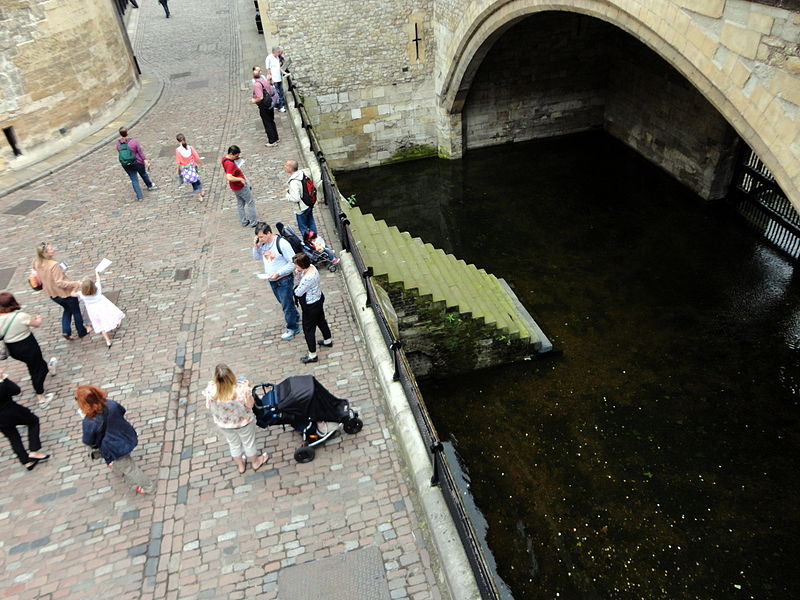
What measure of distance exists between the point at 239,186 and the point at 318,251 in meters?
2.12

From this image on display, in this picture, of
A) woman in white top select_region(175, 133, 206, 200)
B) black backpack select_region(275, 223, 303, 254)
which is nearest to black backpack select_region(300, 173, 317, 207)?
black backpack select_region(275, 223, 303, 254)

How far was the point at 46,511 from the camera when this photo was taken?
549cm

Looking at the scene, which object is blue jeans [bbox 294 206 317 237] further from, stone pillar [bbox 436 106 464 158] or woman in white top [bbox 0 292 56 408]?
stone pillar [bbox 436 106 464 158]

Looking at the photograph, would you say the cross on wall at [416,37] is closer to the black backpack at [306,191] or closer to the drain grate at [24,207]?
the black backpack at [306,191]

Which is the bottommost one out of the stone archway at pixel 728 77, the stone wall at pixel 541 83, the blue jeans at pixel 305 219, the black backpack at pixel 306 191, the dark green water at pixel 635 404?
the dark green water at pixel 635 404

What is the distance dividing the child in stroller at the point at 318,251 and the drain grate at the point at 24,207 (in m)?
6.61

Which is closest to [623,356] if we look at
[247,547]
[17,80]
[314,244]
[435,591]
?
[314,244]

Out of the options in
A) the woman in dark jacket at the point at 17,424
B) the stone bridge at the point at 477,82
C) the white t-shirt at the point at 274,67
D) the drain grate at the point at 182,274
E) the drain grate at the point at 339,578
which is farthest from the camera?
the stone bridge at the point at 477,82

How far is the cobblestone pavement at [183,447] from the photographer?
16.1ft

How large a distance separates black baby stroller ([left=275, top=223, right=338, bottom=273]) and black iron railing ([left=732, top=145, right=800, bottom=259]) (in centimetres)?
986

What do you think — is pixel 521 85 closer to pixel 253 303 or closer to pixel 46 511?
pixel 253 303

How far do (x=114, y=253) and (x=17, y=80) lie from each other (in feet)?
19.5

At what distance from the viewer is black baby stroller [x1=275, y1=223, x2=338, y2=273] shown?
757cm

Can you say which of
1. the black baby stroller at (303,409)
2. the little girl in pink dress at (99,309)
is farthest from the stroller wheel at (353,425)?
the little girl in pink dress at (99,309)
